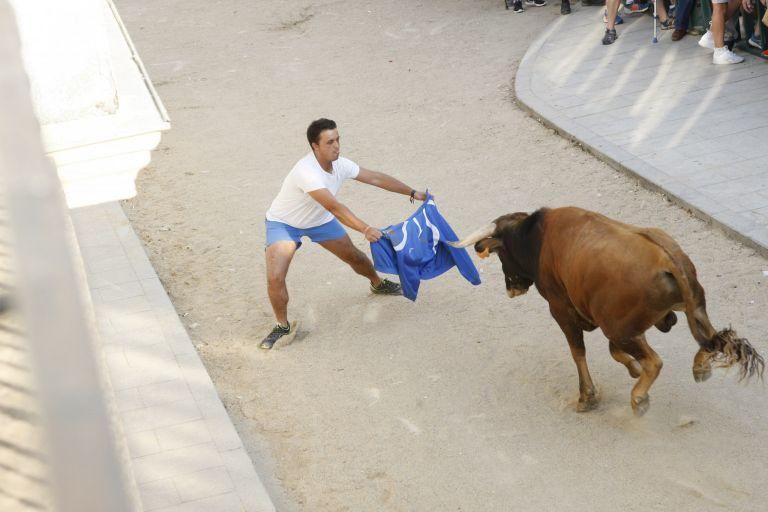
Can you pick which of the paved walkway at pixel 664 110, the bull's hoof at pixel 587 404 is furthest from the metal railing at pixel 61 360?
the paved walkway at pixel 664 110

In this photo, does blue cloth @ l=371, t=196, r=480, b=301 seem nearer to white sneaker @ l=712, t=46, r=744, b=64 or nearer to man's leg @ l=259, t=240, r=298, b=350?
man's leg @ l=259, t=240, r=298, b=350

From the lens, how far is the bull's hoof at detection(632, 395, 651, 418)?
558 cm

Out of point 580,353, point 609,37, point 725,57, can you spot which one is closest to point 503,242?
point 580,353

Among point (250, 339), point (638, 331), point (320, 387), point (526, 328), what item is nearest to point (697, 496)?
point (638, 331)

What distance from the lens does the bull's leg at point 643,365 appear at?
5492 mm

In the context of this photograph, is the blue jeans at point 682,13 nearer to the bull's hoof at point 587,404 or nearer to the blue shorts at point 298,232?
the blue shorts at point 298,232

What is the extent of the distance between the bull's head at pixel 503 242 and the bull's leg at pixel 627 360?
0.77 metres

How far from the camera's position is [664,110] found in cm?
1124

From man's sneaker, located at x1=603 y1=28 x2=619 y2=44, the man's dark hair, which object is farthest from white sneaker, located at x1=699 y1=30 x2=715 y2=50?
the man's dark hair

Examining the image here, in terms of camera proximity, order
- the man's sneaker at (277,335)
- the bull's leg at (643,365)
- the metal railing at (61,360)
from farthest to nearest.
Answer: the man's sneaker at (277,335)
the bull's leg at (643,365)
the metal railing at (61,360)

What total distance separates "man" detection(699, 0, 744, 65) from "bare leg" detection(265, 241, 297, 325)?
24.4 feet

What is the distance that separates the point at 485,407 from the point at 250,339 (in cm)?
219

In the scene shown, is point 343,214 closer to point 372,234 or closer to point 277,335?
point 372,234

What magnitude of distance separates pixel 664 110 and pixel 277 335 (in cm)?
597
